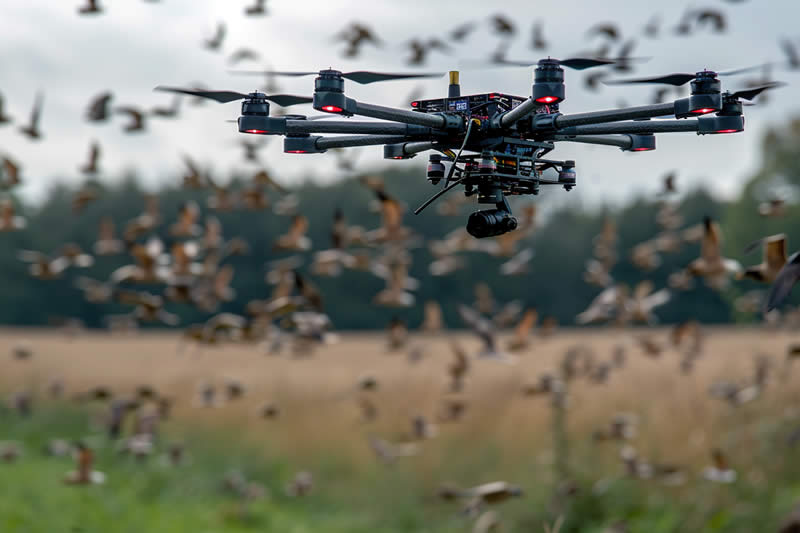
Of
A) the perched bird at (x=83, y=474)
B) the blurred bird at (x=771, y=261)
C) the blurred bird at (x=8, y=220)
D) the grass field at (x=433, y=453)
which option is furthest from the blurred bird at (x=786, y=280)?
the blurred bird at (x=8, y=220)

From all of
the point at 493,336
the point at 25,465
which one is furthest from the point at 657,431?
the point at 25,465

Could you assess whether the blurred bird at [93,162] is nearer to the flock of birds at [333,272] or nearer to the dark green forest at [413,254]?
the flock of birds at [333,272]

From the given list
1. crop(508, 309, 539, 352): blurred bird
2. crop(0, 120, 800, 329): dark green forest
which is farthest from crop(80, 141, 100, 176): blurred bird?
crop(0, 120, 800, 329): dark green forest

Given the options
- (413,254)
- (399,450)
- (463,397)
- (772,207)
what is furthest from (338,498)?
(413,254)

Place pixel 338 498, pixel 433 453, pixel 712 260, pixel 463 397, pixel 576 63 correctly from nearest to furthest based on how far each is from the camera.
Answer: pixel 576 63, pixel 712 260, pixel 338 498, pixel 433 453, pixel 463 397

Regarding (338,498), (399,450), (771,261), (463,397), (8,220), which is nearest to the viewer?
(771,261)

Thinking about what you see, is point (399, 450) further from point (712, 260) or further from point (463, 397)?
point (712, 260)

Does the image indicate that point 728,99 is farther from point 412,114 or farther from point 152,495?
point 152,495
